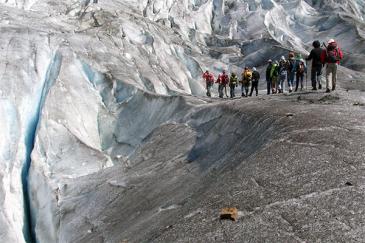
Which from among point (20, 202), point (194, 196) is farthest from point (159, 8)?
point (194, 196)

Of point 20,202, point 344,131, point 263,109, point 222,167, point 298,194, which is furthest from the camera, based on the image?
point 20,202

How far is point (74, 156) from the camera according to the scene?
2370 centimetres

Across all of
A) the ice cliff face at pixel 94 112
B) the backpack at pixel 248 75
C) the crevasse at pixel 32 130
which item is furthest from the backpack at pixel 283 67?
the crevasse at pixel 32 130

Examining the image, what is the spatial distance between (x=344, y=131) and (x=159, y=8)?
153 ft

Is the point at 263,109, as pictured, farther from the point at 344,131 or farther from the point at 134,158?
the point at 134,158

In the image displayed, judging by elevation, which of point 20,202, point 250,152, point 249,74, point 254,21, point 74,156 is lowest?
point 20,202

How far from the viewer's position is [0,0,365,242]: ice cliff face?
1781 cm

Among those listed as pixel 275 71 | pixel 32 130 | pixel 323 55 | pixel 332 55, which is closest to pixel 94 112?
pixel 32 130

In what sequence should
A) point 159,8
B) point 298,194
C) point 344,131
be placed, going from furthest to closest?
point 159,8 < point 344,131 < point 298,194

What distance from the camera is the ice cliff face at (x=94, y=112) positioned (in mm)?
17814

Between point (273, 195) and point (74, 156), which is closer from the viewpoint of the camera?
point (273, 195)

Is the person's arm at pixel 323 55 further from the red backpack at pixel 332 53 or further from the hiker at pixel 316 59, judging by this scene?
the hiker at pixel 316 59

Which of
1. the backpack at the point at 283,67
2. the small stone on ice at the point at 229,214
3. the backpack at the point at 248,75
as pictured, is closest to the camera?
the small stone on ice at the point at 229,214

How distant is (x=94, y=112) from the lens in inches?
1137
